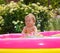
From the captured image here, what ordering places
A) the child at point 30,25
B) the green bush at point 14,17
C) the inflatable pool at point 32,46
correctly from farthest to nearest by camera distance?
the green bush at point 14,17 → the child at point 30,25 → the inflatable pool at point 32,46

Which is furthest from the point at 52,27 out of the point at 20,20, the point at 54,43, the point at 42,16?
the point at 54,43

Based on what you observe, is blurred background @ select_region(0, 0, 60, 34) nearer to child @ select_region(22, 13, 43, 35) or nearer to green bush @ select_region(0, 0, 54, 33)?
green bush @ select_region(0, 0, 54, 33)

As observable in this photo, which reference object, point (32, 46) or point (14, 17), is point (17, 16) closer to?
point (14, 17)

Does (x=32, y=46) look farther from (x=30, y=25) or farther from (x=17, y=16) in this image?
(x=17, y=16)

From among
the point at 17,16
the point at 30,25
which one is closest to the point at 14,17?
the point at 17,16

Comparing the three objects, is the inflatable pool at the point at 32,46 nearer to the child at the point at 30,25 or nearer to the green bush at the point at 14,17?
the child at the point at 30,25

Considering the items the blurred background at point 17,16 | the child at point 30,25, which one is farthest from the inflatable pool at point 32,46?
the blurred background at point 17,16

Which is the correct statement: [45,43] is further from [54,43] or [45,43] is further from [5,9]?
[5,9]

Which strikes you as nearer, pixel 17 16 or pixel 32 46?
pixel 32 46

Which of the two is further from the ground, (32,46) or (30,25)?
(30,25)

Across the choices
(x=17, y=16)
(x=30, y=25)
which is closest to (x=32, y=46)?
(x=30, y=25)

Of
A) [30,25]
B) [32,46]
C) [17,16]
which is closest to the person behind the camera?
[32,46]

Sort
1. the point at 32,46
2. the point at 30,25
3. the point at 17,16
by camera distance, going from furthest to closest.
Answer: the point at 17,16 < the point at 30,25 < the point at 32,46

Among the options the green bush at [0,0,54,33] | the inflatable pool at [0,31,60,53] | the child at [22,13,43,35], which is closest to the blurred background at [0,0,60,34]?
the green bush at [0,0,54,33]
